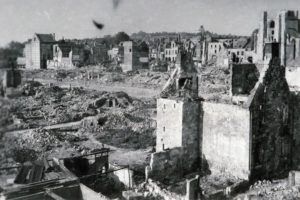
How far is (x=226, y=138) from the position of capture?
85.0 feet

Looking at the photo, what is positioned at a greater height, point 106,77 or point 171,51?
point 171,51

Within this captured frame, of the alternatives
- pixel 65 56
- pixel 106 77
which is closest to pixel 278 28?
pixel 106 77

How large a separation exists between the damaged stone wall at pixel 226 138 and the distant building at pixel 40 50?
9149 cm

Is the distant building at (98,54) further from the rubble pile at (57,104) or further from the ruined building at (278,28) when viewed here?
the ruined building at (278,28)

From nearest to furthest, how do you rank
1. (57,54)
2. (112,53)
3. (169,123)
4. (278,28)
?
1. (169,123)
2. (278,28)
3. (57,54)
4. (112,53)

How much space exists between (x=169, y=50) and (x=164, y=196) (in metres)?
104

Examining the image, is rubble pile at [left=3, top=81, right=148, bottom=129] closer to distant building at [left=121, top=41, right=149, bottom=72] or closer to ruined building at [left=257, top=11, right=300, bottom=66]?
distant building at [left=121, top=41, right=149, bottom=72]

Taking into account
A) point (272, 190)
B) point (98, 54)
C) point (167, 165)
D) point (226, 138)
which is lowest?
point (272, 190)

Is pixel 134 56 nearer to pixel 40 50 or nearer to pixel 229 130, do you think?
pixel 40 50

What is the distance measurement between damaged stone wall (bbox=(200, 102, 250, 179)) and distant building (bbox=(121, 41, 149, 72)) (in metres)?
69.6

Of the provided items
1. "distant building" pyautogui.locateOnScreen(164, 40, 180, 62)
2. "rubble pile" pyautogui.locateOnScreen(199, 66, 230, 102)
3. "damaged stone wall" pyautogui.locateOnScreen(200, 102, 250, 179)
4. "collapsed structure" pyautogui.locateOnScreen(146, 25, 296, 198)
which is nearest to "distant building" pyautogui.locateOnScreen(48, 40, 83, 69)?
"distant building" pyautogui.locateOnScreen(164, 40, 180, 62)

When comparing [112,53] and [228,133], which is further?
[112,53]

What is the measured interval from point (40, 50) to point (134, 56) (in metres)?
31.1

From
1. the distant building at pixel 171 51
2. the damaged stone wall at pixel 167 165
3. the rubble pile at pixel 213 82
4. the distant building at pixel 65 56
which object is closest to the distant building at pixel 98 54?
the distant building at pixel 65 56
